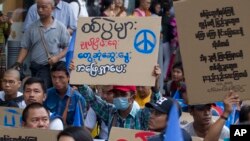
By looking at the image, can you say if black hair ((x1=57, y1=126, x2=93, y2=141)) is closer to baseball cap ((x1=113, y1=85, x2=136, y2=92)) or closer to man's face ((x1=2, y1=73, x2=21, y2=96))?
baseball cap ((x1=113, y1=85, x2=136, y2=92))

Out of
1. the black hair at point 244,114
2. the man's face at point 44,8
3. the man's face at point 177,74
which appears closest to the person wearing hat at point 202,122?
the black hair at point 244,114

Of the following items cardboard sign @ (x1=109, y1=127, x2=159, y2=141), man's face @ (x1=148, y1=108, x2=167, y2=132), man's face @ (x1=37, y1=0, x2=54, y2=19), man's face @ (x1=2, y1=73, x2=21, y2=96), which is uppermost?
man's face @ (x1=37, y1=0, x2=54, y2=19)

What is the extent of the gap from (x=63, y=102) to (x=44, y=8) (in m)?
2.24

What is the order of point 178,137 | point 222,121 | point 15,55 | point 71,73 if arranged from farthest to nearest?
point 15,55, point 71,73, point 222,121, point 178,137

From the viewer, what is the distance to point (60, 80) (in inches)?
454

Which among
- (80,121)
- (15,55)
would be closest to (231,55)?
(80,121)

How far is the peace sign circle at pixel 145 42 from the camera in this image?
10331 mm

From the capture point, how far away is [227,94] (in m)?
8.52

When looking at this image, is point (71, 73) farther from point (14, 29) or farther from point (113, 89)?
point (14, 29)

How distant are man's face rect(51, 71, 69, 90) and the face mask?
128cm

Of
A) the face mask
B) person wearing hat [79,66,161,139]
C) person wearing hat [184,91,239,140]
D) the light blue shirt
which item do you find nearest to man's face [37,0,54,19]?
the light blue shirt

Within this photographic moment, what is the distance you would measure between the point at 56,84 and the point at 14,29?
4415mm

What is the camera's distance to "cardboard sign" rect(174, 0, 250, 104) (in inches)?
339

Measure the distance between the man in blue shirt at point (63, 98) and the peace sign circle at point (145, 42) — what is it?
4.09 ft
